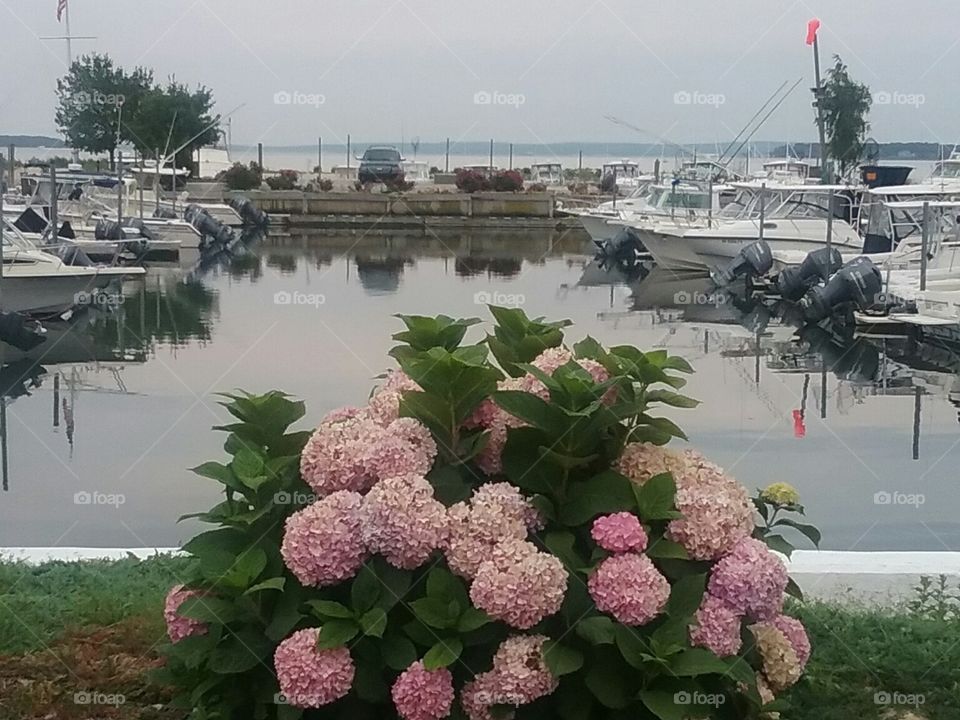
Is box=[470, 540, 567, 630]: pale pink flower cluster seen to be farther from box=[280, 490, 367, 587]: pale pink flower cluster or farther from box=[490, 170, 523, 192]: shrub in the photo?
box=[490, 170, 523, 192]: shrub

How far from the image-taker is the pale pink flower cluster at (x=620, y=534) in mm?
3268

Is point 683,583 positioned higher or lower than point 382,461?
lower

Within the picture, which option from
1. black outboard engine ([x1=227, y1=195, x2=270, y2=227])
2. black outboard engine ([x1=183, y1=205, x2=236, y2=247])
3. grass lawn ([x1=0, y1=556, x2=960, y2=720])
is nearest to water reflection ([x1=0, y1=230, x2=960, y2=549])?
grass lawn ([x1=0, y1=556, x2=960, y2=720])

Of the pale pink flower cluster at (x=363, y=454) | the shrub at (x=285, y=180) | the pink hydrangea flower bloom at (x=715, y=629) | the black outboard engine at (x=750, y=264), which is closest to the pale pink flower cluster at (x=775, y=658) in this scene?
the pink hydrangea flower bloom at (x=715, y=629)

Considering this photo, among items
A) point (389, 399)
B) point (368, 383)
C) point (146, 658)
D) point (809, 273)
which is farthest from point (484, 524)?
point (809, 273)

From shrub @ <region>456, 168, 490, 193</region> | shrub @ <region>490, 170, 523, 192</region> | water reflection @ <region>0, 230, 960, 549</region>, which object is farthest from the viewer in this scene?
shrub @ <region>490, 170, 523, 192</region>

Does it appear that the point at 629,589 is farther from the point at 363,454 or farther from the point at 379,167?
the point at 379,167

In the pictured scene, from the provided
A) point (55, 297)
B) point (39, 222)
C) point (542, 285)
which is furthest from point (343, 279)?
point (55, 297)

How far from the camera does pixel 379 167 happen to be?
49562mm

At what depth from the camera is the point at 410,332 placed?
3.75m

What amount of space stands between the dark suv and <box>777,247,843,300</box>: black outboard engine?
23.9 m

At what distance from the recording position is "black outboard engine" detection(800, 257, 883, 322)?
77.6ft

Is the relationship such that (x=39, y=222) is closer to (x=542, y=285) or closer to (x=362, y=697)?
(x=542, y=285)

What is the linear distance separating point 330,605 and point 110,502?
6783 millimetres
